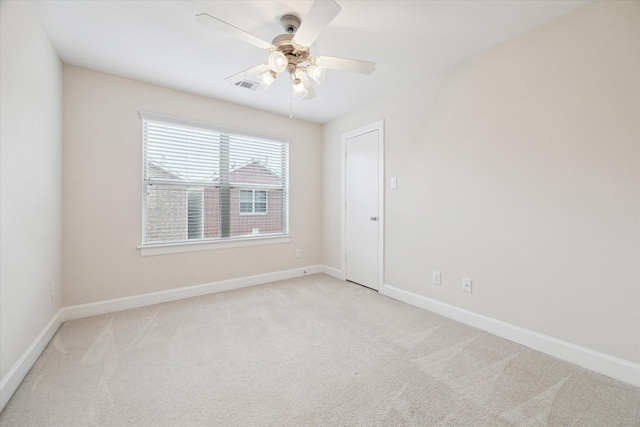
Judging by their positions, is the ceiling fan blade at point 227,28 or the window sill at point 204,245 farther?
the window sill at point 204,245

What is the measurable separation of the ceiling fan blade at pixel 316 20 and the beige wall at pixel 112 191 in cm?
209

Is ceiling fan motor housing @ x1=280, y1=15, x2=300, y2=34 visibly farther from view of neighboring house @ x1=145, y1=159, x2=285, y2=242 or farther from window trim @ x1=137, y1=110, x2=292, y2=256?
view of neighboring house @ x1=145, y1=159, x2=285, y2=242

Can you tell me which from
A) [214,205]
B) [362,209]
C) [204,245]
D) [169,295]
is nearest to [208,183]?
[214,205]

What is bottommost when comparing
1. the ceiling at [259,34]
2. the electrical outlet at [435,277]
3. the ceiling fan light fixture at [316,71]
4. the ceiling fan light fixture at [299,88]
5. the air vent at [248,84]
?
the electrical outlet at [435,277]

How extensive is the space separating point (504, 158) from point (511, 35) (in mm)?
978

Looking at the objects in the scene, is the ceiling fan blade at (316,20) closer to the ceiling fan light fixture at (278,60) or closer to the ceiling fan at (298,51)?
the ceiling fan at (298,51)

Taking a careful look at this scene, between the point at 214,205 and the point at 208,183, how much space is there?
29 centimetres

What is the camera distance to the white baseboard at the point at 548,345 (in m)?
1.66

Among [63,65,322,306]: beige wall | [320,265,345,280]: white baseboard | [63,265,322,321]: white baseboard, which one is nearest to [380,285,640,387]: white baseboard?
[320,265,345,280]: white baseboard

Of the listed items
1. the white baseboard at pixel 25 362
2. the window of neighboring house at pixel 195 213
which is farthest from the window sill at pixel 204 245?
the white baseboard at pixel 25 362

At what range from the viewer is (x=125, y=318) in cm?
258

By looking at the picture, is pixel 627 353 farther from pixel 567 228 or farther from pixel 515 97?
pixel 515 97

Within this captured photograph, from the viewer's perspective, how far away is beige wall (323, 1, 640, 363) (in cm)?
168

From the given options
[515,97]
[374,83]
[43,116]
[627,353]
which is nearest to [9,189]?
[43,116]
